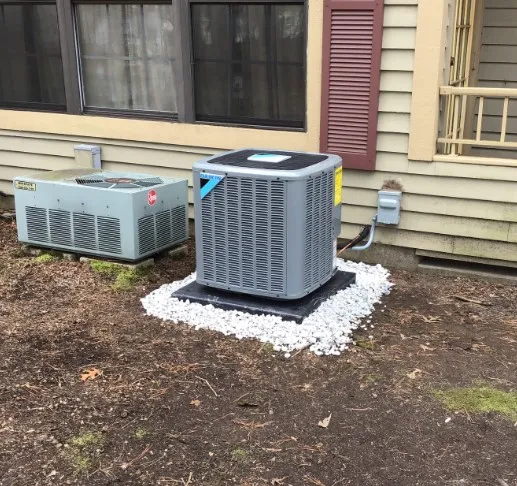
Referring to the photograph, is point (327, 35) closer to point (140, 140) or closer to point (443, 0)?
point (443, 0)

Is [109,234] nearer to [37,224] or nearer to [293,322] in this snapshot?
[37,224]

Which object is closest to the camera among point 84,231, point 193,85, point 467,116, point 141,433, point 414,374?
point 141,433

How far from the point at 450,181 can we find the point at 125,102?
2837 millimetres

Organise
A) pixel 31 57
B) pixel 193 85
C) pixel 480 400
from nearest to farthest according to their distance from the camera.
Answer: pixel 480 400, pixel 193 85, pixel 31 57

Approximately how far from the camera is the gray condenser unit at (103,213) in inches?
175

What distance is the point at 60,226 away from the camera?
4.75m

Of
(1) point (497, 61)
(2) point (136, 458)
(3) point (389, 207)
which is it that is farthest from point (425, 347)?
(1) point (497, 61)

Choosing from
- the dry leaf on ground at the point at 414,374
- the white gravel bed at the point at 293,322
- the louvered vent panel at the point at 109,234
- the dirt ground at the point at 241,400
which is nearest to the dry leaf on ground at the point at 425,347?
the dirt ground at the point at 241,400

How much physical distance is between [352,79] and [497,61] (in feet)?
6.25

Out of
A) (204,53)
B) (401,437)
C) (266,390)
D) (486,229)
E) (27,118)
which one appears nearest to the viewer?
(401,437)

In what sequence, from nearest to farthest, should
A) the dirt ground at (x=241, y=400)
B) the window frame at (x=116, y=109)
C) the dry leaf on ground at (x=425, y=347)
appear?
1. the dirt ground at (x=241, y=400)
2. the dry leaf on ground at (x=425, y=347)
3. the window frame at (x=116, y=109)

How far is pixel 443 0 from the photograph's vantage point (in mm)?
4043

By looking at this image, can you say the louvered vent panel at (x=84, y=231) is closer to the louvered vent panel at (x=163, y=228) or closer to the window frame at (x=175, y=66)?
the louvered vent panel at (x=163, y=228)

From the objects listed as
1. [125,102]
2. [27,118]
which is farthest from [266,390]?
[27,118]
